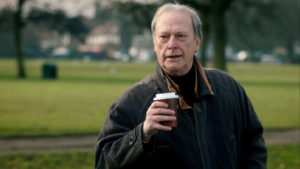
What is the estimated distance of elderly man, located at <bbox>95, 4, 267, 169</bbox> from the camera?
2.80 meters

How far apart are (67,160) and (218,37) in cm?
2003

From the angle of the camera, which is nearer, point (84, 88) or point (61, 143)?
point (61, 143)

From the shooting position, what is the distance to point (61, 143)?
9414 mm

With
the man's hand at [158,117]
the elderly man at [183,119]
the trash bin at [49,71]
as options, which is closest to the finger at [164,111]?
the man's hand at [158,117]

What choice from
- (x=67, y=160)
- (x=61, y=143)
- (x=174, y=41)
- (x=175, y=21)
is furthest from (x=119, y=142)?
(x=61, y=143)

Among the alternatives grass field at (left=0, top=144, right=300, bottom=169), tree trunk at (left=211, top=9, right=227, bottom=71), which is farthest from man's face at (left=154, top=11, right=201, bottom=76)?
tree trunk at (left=211, top=9, right=227, bottom=71)

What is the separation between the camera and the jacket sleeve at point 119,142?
270 centimetres

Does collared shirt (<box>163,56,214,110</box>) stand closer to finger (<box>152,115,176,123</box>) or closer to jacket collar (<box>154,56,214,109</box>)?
jacket collar (<box>154,56,214,109</box>)

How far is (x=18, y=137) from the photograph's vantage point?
10125 mm

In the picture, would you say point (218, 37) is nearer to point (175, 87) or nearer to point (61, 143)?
point (61, 143)

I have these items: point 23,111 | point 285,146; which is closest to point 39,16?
point 23,111

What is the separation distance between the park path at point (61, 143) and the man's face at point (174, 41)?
5982mm

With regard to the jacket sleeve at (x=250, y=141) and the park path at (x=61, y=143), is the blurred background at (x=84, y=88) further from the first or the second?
the jacket sleeve at (x=250, y=141)

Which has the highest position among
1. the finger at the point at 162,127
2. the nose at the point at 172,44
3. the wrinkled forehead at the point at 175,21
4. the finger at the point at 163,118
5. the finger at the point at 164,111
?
the wrinkled forehead at the point at 175,21
